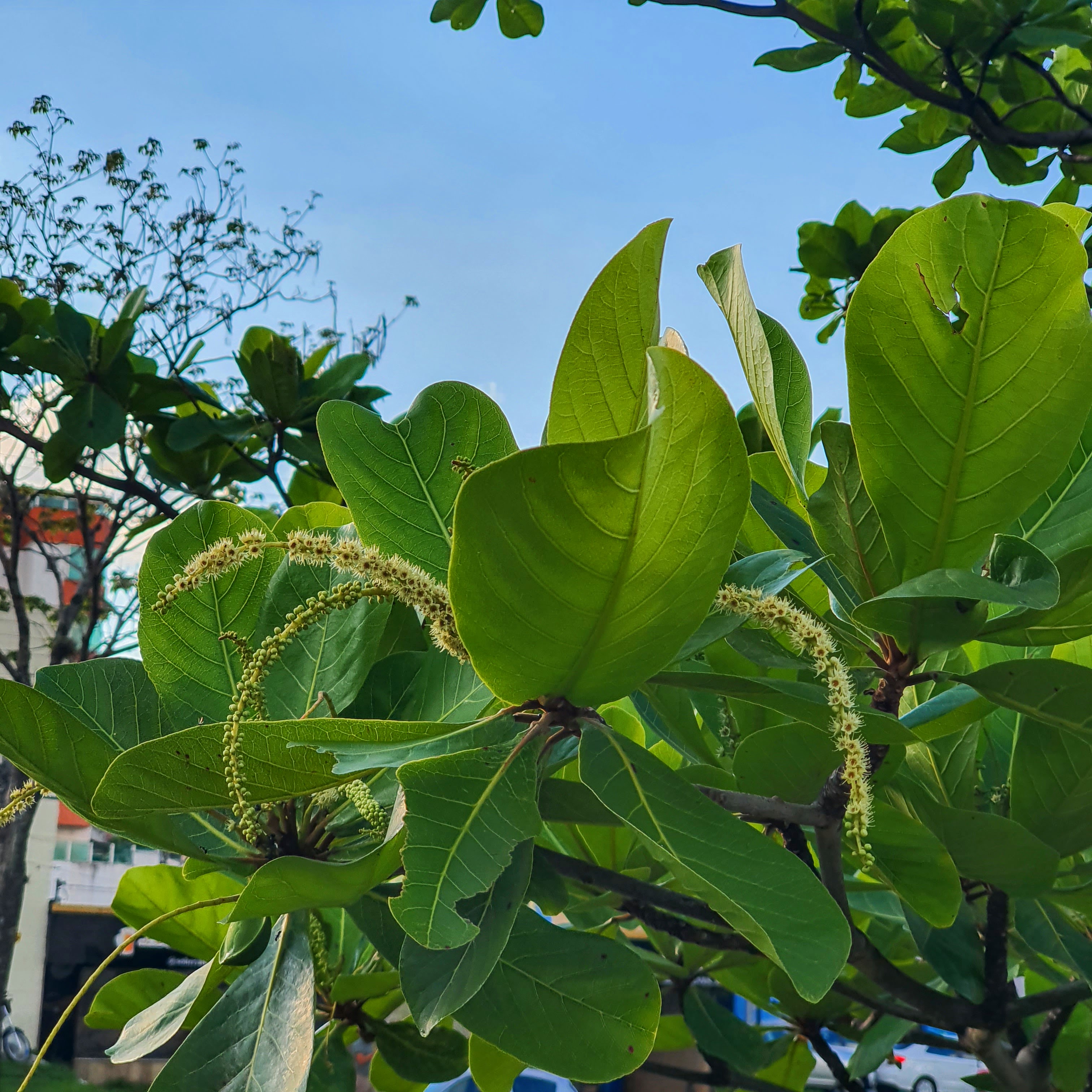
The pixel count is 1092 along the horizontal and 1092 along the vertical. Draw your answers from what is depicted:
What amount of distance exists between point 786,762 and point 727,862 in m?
0.13

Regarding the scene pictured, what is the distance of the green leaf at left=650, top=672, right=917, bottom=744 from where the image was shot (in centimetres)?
39

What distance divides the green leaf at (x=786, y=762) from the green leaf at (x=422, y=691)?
13 cm

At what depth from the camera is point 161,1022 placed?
536mm

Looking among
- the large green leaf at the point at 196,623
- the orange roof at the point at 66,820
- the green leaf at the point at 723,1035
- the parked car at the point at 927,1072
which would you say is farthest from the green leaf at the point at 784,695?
the orange roof at the point at 66,820

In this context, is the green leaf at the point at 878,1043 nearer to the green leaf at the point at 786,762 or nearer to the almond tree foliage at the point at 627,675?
the almond tree foliage at the point at 627,675

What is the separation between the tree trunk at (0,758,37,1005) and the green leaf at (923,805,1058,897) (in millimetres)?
5324

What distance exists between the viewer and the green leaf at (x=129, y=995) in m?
0.74

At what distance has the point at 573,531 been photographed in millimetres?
313

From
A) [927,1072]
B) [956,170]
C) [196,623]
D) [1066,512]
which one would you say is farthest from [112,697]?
[927,1072]

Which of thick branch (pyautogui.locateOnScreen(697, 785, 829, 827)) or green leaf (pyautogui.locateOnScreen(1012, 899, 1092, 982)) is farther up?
thick branch (pyautogui.locateOnScreen(697, 785, 829, 827))

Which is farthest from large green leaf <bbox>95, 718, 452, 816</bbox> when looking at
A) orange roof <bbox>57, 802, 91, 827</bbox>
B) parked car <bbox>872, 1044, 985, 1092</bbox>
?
orange roof <bbox>57, 802, 91, 827</bbox>

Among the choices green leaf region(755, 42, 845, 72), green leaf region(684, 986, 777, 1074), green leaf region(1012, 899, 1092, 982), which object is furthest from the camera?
green leaf region(755, 42, 845, 72)

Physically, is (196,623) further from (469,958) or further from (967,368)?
(967,368)

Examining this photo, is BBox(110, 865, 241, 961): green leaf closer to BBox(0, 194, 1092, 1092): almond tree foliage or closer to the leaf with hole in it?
BBox(0, 194, 1092, 1092): almond tree foliage
